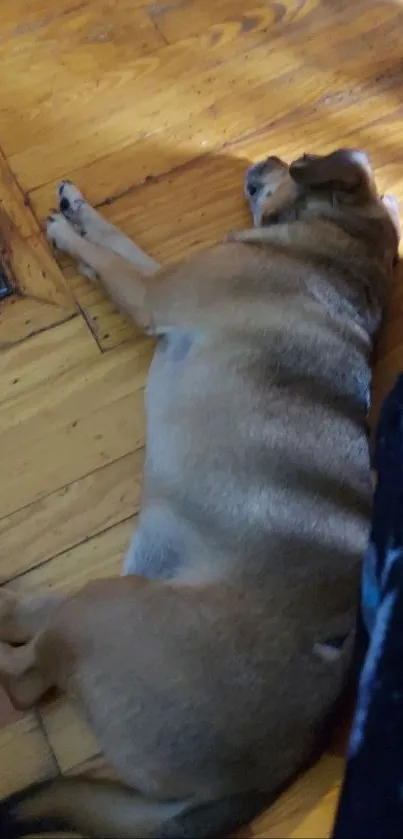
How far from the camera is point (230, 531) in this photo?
5.27 ft

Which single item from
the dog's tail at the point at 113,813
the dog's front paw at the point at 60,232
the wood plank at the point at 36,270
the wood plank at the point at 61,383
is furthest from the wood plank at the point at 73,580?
the dog's front paw at the point at 60,232

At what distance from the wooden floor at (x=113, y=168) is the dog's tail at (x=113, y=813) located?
0.49ft

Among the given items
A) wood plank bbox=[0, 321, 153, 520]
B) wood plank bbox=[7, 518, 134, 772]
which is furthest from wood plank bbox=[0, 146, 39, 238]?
wood plank bbox=[7, 518, 134, 772]

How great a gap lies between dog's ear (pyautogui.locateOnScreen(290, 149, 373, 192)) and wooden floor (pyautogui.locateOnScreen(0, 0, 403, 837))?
0.23m

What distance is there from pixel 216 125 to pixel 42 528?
1.03m

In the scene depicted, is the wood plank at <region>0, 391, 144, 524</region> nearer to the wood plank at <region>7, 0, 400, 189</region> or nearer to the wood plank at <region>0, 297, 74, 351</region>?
the wood plank at <region>0, 297, 74, 351</region>

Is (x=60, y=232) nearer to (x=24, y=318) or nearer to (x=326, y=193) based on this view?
(x=24, y=318)

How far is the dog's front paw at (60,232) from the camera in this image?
1985 millimetres

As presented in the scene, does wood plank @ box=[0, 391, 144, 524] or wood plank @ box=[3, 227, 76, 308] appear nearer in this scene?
wood plank @ box=[0, 391, 144, 524]

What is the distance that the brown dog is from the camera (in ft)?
4.82

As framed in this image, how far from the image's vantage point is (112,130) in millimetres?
2137

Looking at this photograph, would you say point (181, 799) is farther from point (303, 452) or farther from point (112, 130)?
point (112, 130)

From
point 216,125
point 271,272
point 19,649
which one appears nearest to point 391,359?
point 271,272

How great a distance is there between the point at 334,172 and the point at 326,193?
6cm
